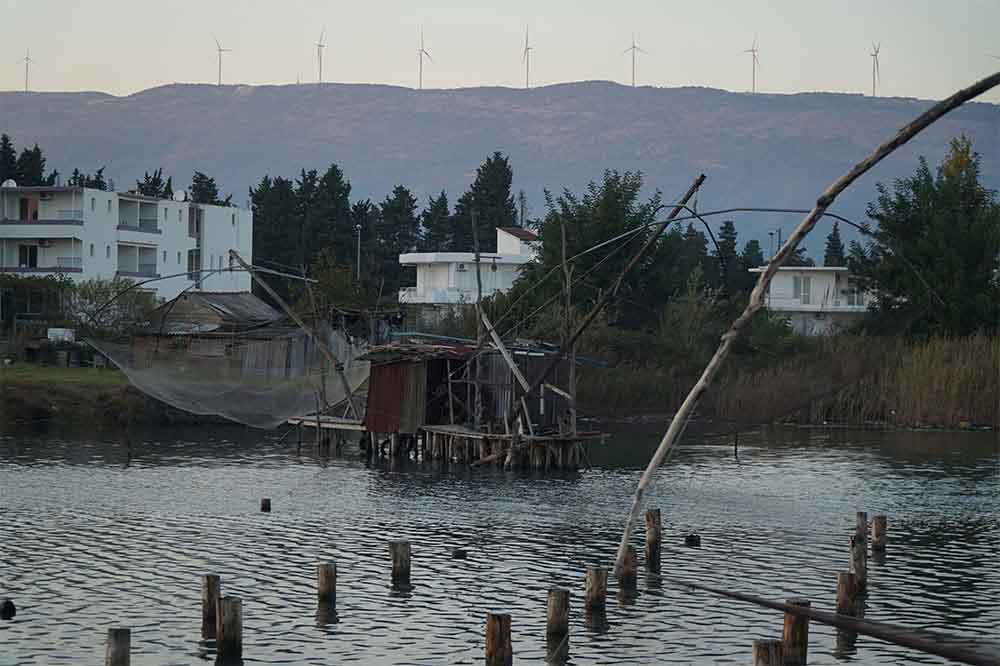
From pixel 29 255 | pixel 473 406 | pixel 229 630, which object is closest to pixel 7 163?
pixel 29 255

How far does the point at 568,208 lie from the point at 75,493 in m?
37.9

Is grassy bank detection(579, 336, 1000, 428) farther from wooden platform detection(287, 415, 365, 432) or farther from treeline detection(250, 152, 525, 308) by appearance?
treeline detection(250, 152, 525, 308)

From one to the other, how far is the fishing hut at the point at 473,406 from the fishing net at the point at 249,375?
1161mm

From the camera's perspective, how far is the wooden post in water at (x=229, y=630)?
1536cm

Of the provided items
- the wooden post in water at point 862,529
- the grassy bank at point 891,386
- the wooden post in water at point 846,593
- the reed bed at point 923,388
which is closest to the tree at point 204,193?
the grassy bank at point 891,386

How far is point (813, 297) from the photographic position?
8269 cm

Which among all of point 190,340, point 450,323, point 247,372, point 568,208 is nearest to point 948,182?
point 568,208

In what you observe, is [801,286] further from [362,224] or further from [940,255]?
[362,224]

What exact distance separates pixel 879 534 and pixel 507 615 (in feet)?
36.0

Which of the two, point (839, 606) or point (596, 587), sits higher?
point (596, 587)

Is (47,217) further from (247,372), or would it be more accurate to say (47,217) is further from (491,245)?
(247,372)

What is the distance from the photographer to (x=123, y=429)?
47.3 metres

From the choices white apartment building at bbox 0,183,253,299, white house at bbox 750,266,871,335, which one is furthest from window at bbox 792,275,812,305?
white apartment building at bbox 0,183,253,299

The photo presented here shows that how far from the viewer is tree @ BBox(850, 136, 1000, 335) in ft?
194
